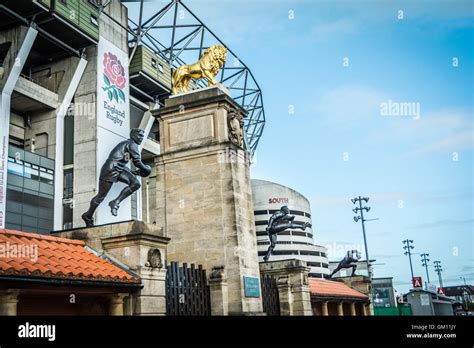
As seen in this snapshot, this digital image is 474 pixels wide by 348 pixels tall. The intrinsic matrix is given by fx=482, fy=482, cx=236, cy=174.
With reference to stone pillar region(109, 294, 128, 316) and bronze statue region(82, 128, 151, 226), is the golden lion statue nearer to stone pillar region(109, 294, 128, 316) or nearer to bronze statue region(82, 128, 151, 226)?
bronze statue region(82, 128, 151, 226)

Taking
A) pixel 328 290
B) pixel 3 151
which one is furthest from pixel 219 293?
pixel 3 151

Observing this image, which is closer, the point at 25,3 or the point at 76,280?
the point at 76,280

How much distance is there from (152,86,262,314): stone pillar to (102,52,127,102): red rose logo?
31.9 meters

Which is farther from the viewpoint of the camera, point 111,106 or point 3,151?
point 111,106

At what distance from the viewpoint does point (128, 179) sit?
1212 centimetres

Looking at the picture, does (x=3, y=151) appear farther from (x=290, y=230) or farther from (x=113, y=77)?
(x=290, y=230)

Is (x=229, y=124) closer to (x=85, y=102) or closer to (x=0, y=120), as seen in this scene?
(x=0, y=120)

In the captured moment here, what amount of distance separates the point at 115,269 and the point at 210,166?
5.22m

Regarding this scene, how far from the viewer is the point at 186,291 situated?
1252 cm

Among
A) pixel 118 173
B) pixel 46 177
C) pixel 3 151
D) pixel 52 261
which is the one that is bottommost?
pixel 52 261

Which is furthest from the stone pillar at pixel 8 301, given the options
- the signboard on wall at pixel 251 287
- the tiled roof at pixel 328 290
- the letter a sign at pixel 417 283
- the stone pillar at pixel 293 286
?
the letter a sign at pixel 417 283

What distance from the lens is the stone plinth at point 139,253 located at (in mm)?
10047

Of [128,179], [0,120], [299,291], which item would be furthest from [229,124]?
[0,120]

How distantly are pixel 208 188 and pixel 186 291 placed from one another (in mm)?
3145
